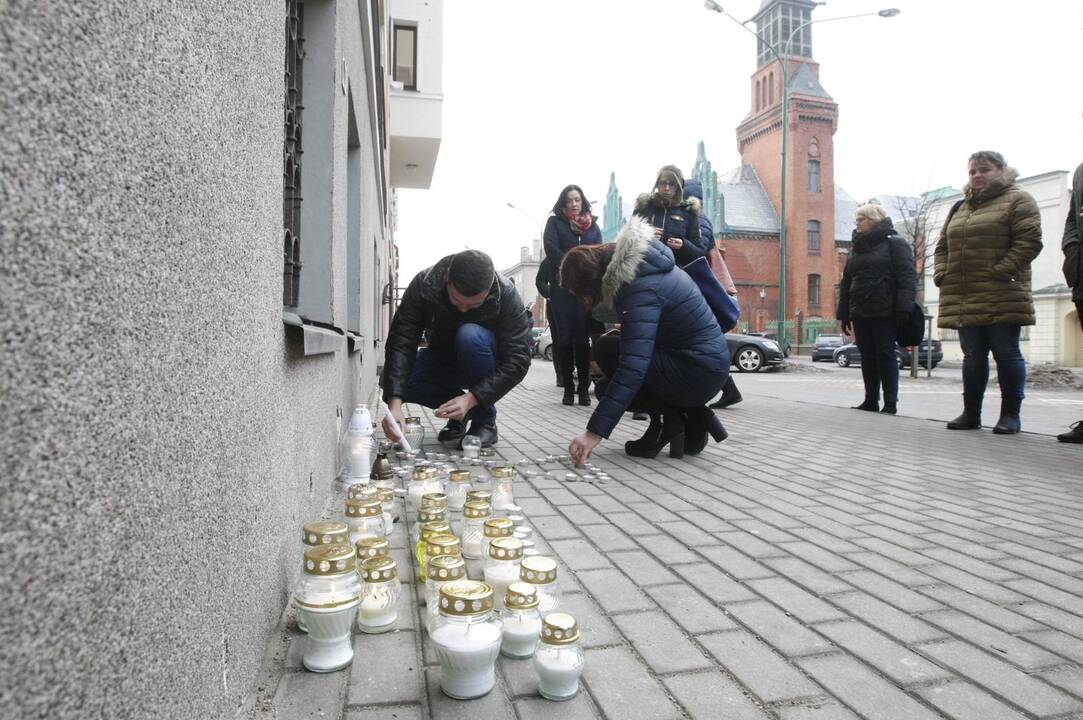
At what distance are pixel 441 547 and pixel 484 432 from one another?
2.97m

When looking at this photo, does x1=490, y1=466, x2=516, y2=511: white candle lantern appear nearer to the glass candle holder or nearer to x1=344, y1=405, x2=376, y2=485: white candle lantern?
the glass candle holder

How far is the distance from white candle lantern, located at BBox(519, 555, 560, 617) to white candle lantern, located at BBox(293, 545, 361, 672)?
0.45 m

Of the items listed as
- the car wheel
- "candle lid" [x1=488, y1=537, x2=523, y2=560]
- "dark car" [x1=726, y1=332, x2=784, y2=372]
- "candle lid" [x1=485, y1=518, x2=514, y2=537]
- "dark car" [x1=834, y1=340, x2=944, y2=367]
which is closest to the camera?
"candle lid" [x1=488, y1=537, x2=523, y2=560]

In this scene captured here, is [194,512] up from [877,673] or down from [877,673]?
up

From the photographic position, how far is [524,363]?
4707 mm

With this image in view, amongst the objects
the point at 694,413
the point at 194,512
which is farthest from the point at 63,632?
the point at 694,413

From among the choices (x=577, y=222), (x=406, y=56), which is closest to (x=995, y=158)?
(x=577, y=222)

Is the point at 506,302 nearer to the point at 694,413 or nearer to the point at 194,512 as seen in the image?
the point at 694,413

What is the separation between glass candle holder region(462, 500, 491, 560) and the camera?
8.32 ft

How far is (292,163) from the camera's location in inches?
115

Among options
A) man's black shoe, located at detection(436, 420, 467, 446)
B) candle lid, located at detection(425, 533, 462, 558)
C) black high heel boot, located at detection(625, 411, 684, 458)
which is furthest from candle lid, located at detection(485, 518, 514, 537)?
man's black shoe, located at detection(436, 420, 467, 446)

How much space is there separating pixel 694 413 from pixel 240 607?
378 centimetres

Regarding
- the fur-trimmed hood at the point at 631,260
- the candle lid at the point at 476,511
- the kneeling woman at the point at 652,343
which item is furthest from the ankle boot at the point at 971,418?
the candle lid at the point at 476,511

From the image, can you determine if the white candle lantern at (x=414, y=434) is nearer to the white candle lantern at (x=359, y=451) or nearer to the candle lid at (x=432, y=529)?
the white candle lantern at (x=359, y=451)
